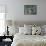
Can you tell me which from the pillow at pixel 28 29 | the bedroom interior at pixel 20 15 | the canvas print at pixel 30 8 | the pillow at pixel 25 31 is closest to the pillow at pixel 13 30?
the bedroom interior at pixel 20 15

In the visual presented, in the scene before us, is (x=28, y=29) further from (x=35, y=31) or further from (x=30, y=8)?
(x=30, y=8)

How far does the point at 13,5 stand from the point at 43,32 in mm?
1656

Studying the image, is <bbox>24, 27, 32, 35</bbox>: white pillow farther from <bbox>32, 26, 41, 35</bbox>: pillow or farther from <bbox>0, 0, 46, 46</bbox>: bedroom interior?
<bbox>0, 0, 46, 46</bbox>: bedroom interior

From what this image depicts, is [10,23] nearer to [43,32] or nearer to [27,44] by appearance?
[43,32]

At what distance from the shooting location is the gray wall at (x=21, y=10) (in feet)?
16.0

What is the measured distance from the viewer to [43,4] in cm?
492

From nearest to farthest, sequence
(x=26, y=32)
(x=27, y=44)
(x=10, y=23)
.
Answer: (x=27, y=44) < (x=26, y=32) < (x=10, y=23)

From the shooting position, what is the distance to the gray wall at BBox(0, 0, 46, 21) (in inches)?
193

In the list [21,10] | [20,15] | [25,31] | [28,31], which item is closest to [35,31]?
[28,31]

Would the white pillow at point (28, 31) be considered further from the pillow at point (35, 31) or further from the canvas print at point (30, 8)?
the canvas print at point (30, 8)

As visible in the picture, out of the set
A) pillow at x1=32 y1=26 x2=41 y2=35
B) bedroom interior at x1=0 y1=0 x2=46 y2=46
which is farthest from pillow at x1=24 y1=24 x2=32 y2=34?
bedroom interior at x1=0 y1=0 x2=46 y2=46

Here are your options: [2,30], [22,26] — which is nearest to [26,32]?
[22,26]

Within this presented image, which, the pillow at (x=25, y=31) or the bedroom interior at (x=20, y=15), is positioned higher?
the bedroom interior at (x=20, y=15)

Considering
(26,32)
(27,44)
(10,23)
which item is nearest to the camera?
(27,44)
